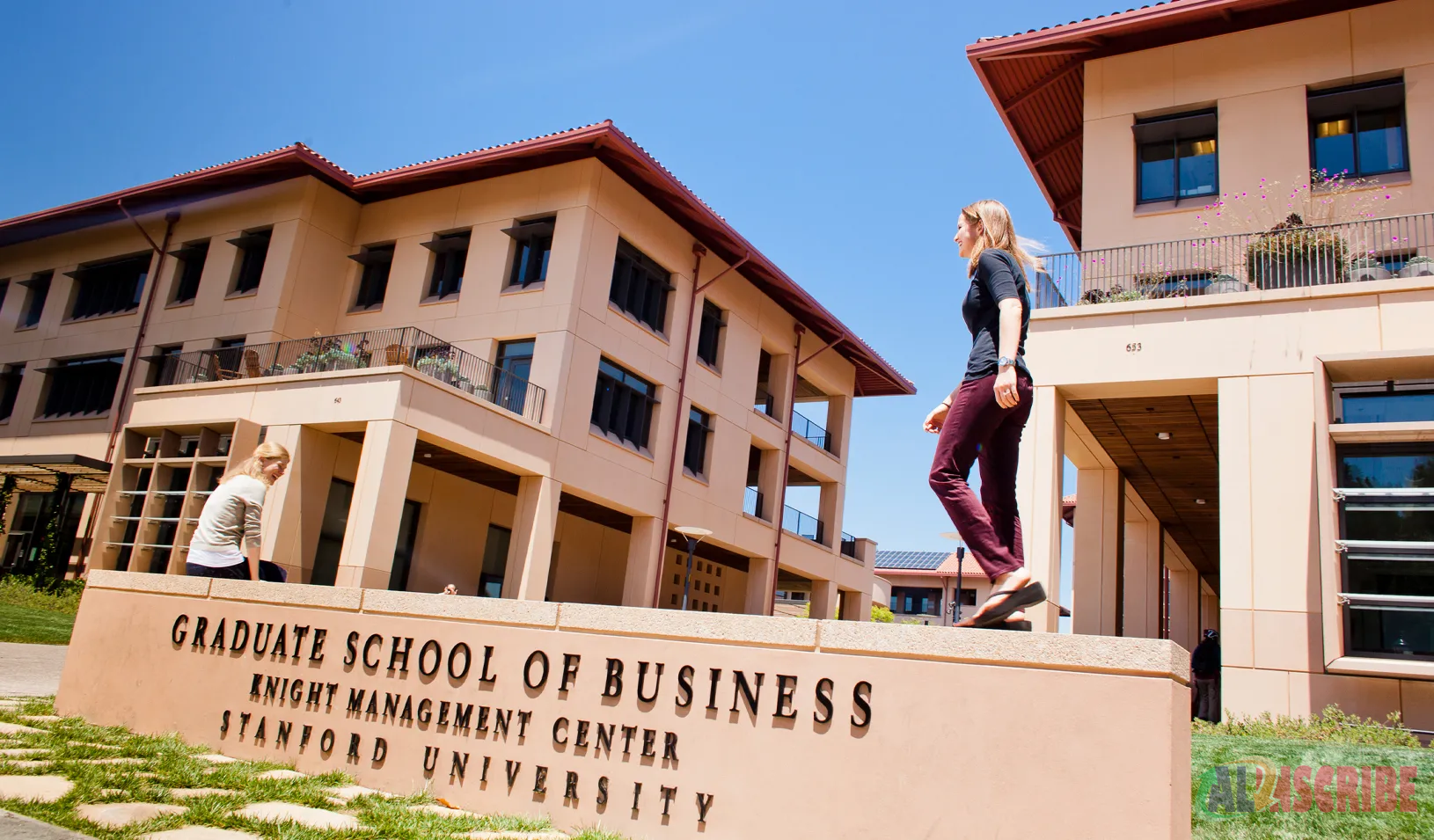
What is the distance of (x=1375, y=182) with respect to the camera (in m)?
15.9

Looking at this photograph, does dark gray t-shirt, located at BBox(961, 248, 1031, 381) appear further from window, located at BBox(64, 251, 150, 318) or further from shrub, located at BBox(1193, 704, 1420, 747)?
window, located at BBox(64, 251, 150, 318)

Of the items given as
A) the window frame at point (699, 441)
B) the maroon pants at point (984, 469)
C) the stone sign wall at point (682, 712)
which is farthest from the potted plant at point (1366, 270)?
the window frame at point (699, 441)

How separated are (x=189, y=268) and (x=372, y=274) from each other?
18.9ft

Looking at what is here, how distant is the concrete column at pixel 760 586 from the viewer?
1075 inches

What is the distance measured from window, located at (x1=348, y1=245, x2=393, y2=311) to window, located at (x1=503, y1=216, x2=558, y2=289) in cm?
400

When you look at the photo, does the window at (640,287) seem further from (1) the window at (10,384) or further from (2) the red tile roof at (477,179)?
(1) the window at (10,384)

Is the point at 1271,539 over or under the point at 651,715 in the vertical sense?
over

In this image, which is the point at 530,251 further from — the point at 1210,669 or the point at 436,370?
the point at 1210,669

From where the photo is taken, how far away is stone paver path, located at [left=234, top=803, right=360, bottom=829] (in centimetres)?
429

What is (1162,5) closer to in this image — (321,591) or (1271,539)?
(1271,539)

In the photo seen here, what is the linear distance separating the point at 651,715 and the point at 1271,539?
36.2 ft

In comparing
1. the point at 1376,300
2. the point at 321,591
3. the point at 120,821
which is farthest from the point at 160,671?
the point at 1376,300

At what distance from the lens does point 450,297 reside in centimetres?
2281

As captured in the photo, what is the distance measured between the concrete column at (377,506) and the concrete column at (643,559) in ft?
20.3
